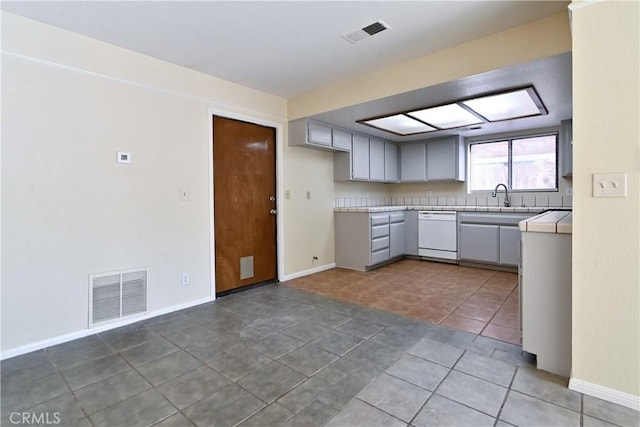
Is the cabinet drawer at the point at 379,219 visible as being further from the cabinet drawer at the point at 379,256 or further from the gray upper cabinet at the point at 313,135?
the gray upper cabinet at the point at 313,135

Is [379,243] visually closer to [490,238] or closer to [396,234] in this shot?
[396,234]

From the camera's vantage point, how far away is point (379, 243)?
4.80 m

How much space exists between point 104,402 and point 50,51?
2478 mm

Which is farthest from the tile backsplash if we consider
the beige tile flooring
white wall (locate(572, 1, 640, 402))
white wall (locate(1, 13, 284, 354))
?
white wall (locate(572, 1, 640, 402))

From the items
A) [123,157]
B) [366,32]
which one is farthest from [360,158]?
[123,157]

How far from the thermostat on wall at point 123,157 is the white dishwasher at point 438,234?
4.25 metres

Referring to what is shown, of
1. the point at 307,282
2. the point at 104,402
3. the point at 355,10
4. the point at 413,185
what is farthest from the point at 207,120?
the point at 413,185

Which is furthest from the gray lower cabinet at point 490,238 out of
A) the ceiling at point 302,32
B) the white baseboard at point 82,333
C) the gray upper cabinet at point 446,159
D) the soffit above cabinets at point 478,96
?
the white baseboard at point 82,333

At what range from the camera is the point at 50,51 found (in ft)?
7.88

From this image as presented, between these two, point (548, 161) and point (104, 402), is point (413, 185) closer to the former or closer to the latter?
point (548, 161)

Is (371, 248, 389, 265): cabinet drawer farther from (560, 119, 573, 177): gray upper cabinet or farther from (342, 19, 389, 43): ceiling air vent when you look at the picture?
(342, 19, 389, 43): ceiling air vent

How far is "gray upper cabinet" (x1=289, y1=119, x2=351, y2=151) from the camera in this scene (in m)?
4.10

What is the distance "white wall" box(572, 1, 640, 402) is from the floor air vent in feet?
10.5

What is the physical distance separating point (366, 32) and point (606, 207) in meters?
1.98
